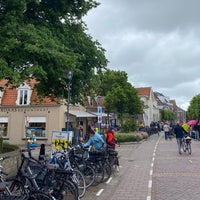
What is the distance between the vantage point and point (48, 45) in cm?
998

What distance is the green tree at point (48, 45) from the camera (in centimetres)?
959

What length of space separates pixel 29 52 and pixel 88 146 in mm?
3801

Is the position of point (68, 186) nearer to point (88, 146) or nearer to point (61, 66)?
point (88, 146)

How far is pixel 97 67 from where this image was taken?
1352 cm

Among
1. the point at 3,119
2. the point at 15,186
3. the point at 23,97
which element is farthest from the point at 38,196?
the point at 3,119

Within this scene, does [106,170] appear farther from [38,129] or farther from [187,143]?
[38,129]

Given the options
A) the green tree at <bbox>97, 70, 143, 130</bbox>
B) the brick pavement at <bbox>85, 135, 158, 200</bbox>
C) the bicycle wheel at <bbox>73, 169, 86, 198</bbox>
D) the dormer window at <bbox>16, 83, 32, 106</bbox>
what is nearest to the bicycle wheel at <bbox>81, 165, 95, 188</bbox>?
the brick pavement at <bbox>85, 135, 158, 200</bbox>

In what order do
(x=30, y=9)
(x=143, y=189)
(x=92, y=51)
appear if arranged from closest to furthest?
(x=143, y=189) → (x=30, y=9) → (x=92, y=51)

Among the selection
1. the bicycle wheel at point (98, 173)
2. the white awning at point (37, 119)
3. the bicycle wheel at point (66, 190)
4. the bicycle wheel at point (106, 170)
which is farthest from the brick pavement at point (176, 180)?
the white awning at point (37, 119)

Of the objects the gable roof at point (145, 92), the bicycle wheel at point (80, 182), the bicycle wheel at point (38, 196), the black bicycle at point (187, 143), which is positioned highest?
the gable roof at point (145, 92)

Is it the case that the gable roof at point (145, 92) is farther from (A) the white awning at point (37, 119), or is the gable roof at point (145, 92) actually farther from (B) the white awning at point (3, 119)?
(B) the white awning at point (3, 119)

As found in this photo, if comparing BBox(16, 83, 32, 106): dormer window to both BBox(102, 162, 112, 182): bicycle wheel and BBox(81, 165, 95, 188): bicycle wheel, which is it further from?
BBox(81, 165, 95, 188): bicycle wheel

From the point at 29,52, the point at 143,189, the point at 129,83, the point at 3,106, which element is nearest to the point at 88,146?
the point at 143,189

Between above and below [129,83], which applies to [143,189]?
below
